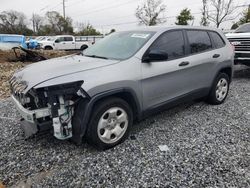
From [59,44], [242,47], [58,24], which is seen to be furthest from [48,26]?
[242,47]

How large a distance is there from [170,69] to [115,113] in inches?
47.2

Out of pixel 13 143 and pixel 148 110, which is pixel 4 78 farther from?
pixel 148 110

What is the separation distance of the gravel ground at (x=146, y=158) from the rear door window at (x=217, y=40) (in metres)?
1.57

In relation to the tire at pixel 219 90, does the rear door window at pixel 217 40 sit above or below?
above

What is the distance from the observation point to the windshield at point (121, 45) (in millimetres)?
3500

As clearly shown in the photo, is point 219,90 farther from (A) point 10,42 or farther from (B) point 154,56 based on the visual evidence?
(A) point 10,42

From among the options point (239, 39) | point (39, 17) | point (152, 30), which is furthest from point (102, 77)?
point (39, 17)

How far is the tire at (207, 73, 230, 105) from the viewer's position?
15.7 feet

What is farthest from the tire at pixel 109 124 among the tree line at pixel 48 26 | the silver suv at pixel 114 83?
the tree line at pixel 48 26

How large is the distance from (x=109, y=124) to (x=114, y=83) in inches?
22.6

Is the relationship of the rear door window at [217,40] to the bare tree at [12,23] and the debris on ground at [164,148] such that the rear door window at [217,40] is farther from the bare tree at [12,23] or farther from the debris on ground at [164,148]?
the bare tree at [12,23]

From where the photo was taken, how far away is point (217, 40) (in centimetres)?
484

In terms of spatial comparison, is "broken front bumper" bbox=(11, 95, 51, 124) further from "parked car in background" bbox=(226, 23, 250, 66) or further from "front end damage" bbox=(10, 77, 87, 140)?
"parked car in background" bbox=(226, 23, 250, 66)

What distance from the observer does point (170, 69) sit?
12.1 feet
